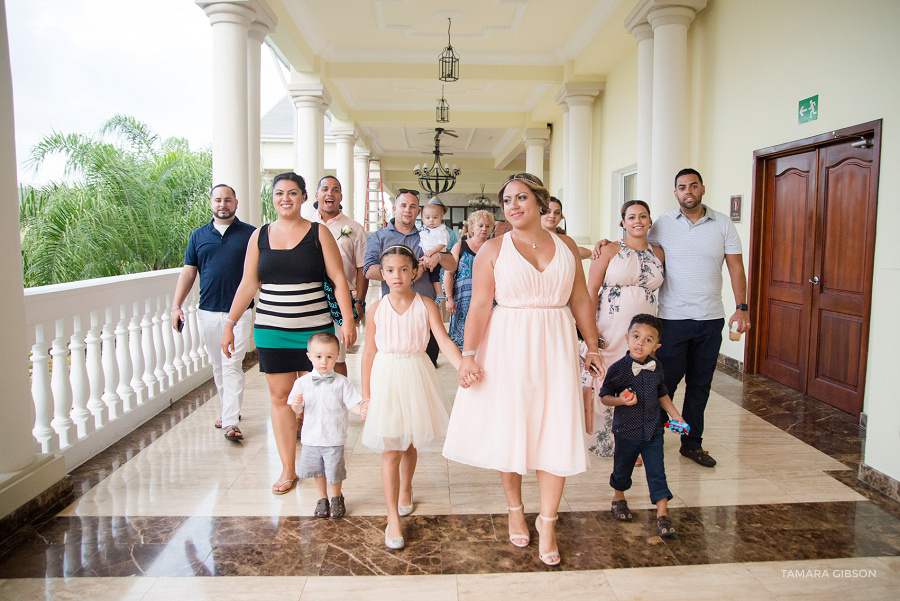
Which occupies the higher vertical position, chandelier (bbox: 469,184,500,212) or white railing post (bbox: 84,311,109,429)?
chandelier (bbox: 469,184,500,212)

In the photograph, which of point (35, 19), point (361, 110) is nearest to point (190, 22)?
point (35, 19)

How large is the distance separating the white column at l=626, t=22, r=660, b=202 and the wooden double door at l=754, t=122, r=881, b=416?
1528 mm

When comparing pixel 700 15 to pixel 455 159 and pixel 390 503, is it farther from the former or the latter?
pixel 455 159

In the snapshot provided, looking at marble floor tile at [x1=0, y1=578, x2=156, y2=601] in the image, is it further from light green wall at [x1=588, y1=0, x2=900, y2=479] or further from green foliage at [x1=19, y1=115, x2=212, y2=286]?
green foliage at [x1=19, y1=115, x2=212, y2=286]

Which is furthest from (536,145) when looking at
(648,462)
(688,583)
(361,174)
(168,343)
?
(688,583)

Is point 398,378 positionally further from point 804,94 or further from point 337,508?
point 804,94

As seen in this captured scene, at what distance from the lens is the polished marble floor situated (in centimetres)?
250

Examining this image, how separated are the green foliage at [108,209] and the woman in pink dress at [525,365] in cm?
810

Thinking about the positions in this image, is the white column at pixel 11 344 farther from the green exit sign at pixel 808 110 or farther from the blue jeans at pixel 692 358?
the green exit sign at pixel 808 110

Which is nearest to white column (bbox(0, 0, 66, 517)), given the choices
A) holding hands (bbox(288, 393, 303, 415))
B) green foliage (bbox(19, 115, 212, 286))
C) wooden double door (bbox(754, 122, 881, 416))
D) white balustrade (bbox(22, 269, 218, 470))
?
white balustrade (bbox(22, 269, 218, 470))

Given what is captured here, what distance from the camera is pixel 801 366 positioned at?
554 centimetres

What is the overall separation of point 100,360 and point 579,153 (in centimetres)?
841

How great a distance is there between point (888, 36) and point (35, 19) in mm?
56219

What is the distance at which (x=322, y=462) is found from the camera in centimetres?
307
